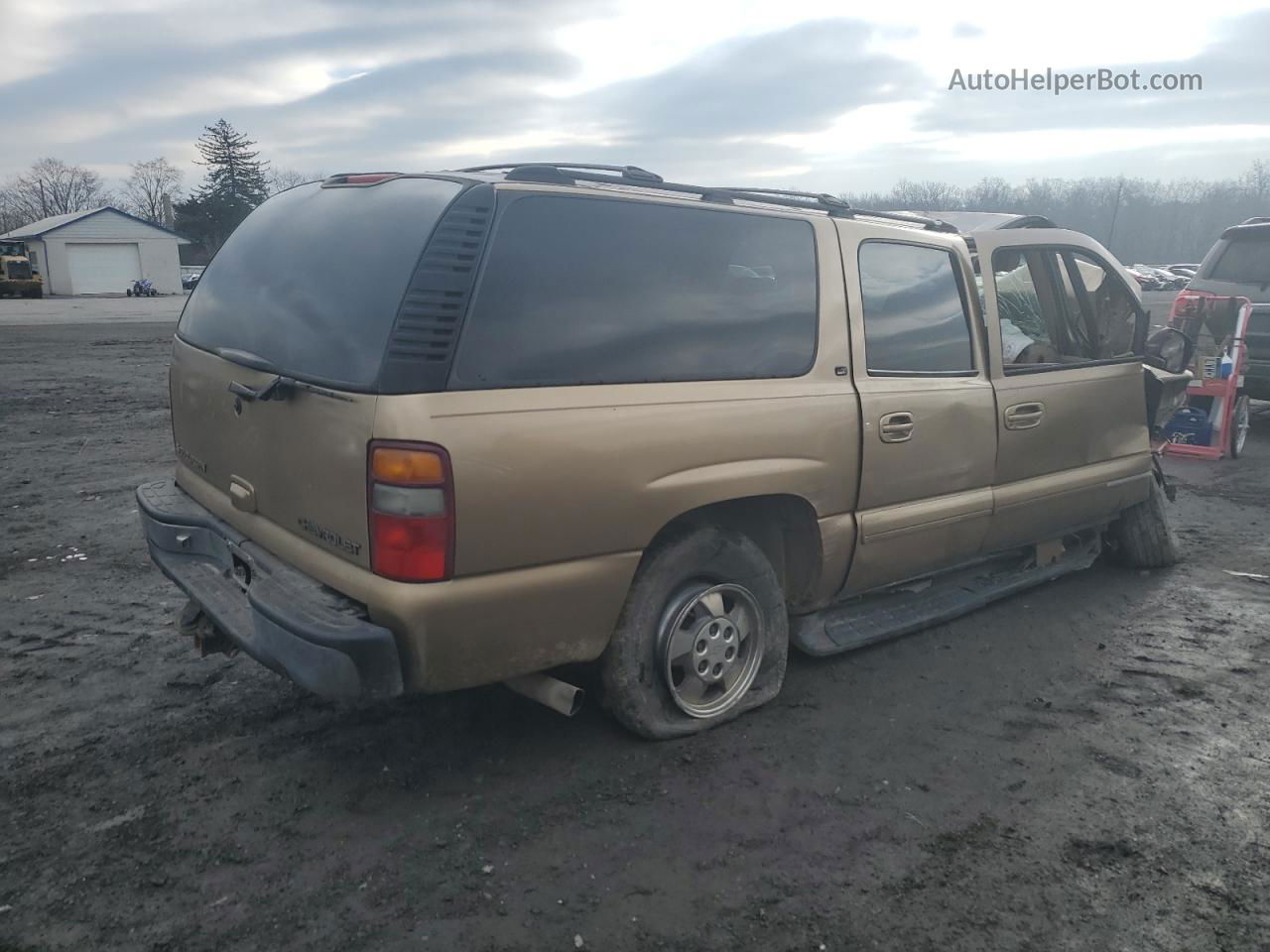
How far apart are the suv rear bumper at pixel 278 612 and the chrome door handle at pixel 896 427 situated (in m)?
2.08

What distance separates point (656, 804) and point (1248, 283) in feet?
30.8

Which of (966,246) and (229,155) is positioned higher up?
(229,155)

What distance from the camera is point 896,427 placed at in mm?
3846

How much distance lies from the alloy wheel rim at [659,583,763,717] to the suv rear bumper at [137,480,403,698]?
1.04 metres

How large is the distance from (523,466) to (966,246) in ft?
8.84

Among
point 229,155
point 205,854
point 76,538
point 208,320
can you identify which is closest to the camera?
point 205,854

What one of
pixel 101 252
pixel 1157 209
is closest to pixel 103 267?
pixel 101 252

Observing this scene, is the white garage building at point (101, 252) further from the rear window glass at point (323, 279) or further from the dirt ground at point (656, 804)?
the rear window glass at point (323, 279)

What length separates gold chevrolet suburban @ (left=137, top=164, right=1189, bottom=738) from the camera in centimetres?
272

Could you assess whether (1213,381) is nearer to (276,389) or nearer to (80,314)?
(276,389)

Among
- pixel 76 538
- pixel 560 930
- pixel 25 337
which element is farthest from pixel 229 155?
pixel 560 930

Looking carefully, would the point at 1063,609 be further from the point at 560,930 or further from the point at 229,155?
the point at 229,155

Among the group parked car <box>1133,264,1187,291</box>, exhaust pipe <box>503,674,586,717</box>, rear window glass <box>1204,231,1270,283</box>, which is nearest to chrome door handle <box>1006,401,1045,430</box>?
exhaust pipe <box>503,674,586,717</box>

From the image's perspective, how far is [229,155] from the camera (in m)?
66.5
